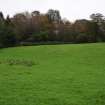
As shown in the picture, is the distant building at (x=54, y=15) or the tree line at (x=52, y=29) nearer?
the tree line at (x=52, y=29)

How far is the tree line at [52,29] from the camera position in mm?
56594

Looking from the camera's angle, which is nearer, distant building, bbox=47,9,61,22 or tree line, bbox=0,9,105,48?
tree line, bbox=0,9,105,48

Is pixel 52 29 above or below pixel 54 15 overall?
below

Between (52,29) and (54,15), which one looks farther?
(54,15)

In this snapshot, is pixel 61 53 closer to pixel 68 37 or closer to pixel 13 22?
pixel 68 37

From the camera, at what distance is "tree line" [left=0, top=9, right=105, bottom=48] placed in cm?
5659

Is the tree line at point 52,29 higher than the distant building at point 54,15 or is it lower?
lower

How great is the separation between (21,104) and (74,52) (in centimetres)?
2709

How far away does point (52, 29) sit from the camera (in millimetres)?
61812

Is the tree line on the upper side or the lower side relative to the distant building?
lower

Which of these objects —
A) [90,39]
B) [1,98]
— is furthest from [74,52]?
[1,98]

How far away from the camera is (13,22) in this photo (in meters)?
61.5

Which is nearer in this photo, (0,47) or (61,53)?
(61,53)

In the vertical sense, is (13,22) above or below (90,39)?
above
